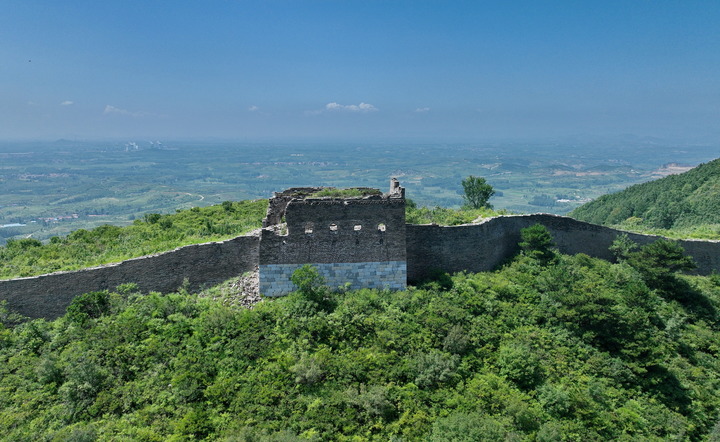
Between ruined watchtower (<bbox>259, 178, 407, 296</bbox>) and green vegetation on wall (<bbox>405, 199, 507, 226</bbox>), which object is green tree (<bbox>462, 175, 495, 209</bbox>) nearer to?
green vegetation on wall (<bbox>405, 199, 507, 226</bbox>)

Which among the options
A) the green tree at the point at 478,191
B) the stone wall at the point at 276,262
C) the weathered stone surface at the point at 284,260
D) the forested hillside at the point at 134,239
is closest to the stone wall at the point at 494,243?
the stone wall at the point at 276,262

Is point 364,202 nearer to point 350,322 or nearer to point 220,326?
point 350,322

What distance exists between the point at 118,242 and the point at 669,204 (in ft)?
160

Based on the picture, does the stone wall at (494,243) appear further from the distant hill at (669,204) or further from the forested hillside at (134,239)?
the distant hill at (669,204)

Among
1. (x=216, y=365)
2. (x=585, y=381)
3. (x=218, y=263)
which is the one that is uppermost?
(x=218, y=263)

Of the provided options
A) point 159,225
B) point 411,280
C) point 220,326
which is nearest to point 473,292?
point 411,280

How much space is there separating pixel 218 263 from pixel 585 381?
48.5 feet

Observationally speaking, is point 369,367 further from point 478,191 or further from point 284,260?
point 478,191

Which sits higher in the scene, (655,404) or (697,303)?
(697,303)

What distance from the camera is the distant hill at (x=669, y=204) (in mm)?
38156

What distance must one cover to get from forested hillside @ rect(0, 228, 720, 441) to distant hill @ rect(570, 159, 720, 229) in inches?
1022

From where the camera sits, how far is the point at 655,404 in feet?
46.7

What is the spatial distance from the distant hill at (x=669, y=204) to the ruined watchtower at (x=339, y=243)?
32.7 metres

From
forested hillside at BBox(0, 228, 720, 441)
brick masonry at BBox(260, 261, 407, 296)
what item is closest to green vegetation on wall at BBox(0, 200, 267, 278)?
forested hillside at BBox(0, 228, 720, 441)
